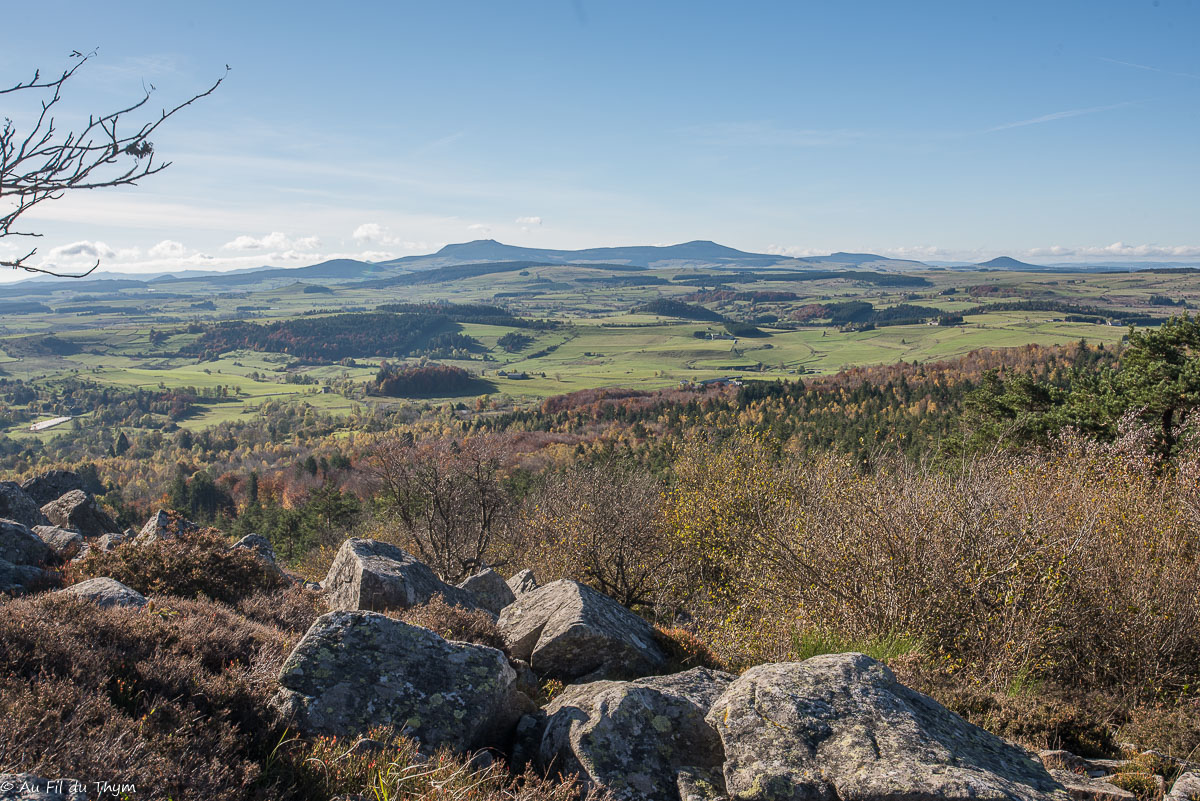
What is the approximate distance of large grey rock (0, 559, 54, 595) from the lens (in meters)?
11.9

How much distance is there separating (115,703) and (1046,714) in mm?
11288

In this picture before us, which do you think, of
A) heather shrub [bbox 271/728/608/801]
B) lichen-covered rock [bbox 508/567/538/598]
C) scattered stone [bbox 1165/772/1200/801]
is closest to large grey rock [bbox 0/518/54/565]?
lichen-covered rock [bbox 508/567/538/598]

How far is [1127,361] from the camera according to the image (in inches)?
1241

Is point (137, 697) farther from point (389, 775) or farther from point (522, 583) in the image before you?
point (522, 583)

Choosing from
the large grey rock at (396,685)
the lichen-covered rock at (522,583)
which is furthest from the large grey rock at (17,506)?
the large grey rock at (396,685)

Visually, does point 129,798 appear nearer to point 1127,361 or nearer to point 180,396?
point 1127,361

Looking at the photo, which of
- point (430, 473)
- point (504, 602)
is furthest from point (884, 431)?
point (504, 602)

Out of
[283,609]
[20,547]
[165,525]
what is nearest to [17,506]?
[20,547]

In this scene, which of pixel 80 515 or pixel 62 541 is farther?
pixel 80 515

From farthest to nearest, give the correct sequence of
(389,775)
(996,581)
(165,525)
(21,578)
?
1. (165,525)
2. (21,578)
3. (996,581)
4. (389,775)

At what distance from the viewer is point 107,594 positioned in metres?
9.79

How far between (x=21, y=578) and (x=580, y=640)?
37.2ft

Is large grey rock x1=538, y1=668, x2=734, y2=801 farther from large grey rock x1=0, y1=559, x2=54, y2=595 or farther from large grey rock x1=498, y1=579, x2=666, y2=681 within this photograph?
large grey rock x1=0, y1=559, x2=54, y2=595

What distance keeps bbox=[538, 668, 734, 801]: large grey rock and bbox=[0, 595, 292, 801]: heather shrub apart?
120 inches
